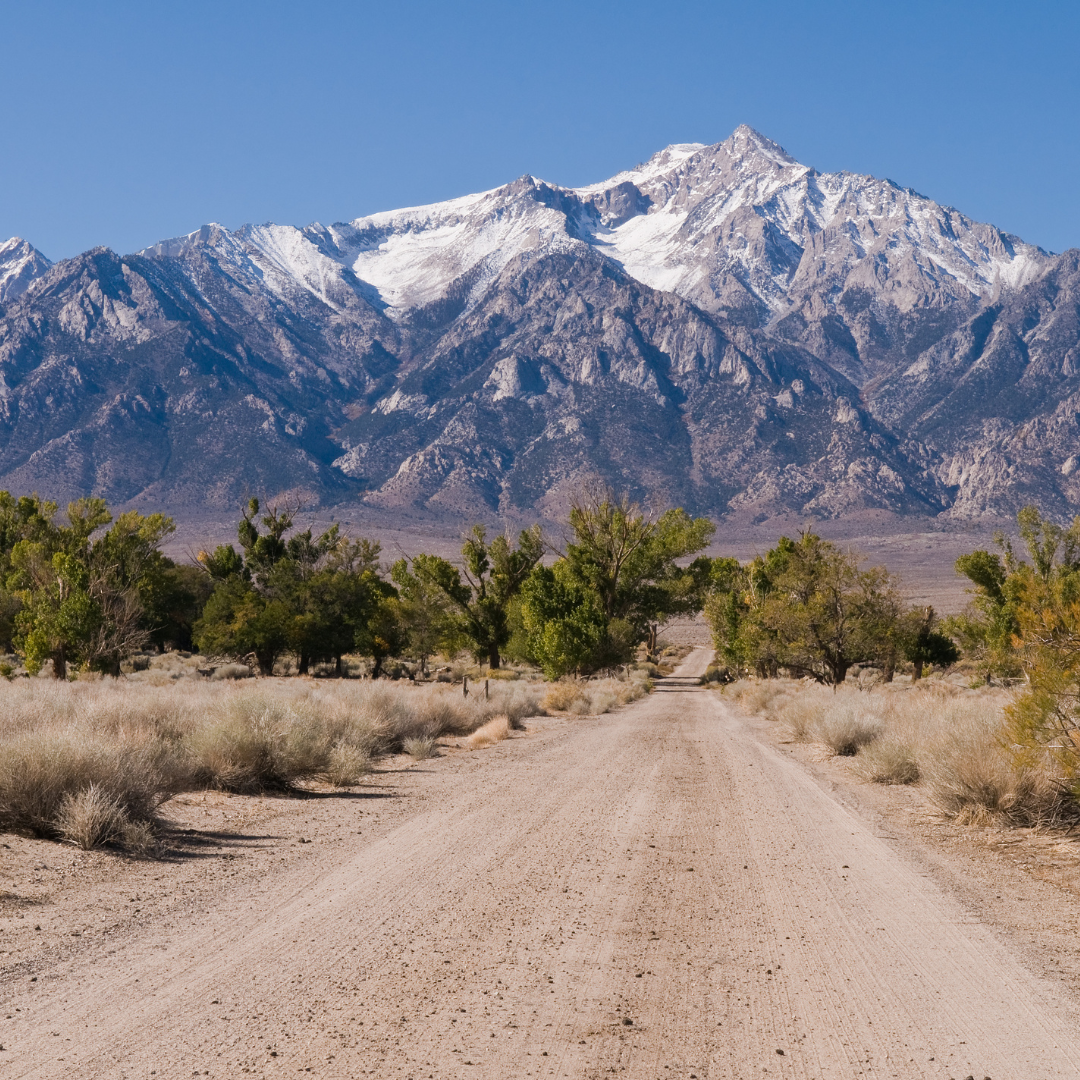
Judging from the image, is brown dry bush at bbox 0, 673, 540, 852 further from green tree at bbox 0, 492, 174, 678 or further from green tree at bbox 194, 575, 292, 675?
green tree at bbox 194, 575, 292, 675

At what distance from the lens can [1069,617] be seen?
10430mm

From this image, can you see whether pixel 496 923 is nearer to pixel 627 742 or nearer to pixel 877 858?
pixel 877 858

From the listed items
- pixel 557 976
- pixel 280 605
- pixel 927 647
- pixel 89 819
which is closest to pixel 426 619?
pixel 280 605

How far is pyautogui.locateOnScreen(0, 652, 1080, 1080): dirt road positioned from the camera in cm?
506

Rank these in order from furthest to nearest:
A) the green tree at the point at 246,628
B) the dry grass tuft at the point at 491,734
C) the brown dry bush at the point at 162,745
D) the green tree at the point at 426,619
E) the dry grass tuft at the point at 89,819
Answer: the green tree at the point at 426,619
the green tree at the point at 246,628
the dry grass tuft at the point at 491,734
the brown dry bush at the point at 162,745
the dry grass tuft at the point at 89,819

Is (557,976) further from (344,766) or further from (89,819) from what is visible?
(344,766)

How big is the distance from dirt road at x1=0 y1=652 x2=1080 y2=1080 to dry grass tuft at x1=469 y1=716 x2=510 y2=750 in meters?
11.2

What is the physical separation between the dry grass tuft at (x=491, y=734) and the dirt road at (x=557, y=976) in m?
11.2

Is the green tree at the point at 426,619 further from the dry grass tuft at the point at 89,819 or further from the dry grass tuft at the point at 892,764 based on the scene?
the dry grass tuft at the point at 89,819

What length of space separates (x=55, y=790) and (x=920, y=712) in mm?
16588

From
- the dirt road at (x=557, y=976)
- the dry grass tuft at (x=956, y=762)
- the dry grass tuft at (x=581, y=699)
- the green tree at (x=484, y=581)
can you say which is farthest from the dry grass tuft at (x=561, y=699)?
the dirt road at (x=557, y=976)

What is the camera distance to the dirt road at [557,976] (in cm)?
506

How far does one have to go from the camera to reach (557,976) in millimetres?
6242

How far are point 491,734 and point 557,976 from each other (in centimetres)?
1687
